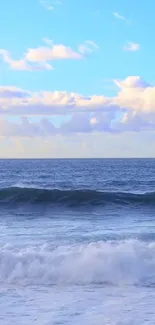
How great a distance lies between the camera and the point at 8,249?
1123 centimetres

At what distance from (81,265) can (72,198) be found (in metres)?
14.9

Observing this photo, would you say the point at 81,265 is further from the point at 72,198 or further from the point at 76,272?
the point at 72,198

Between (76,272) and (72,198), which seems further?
(72,198)

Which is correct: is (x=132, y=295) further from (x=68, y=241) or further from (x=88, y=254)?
(x=68, y=241)

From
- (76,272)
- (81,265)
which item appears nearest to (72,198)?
(81,265)

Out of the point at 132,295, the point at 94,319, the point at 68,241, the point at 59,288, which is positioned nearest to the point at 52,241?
the point at 68,241

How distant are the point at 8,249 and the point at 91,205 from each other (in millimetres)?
12415

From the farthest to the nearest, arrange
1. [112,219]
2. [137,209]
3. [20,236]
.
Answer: [137,209]
[112,219]
[20,236]

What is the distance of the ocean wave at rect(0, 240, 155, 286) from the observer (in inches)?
368

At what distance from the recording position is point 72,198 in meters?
24.8

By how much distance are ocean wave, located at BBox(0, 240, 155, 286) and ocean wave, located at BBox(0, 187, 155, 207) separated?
12624mm

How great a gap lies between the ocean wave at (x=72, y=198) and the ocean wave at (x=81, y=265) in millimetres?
12624

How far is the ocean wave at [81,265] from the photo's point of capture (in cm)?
934

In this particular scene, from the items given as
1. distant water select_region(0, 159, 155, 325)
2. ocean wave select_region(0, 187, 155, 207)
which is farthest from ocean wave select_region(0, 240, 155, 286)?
ocean wave select_region(0, 187, 155, 207)
